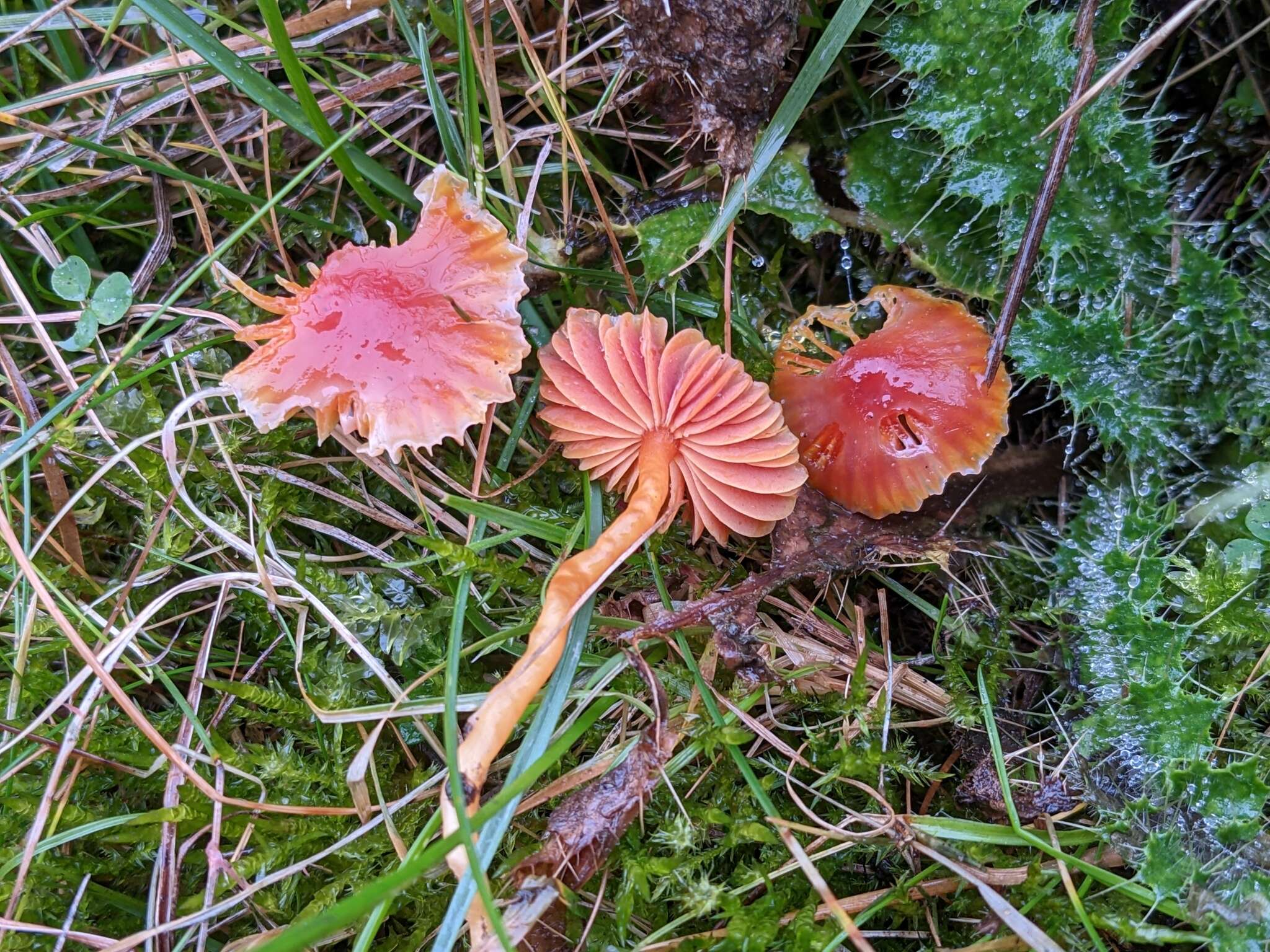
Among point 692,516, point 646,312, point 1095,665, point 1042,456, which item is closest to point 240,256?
point 646,312

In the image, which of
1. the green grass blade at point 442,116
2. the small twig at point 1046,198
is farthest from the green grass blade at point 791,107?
the green grass blade at point 442,116

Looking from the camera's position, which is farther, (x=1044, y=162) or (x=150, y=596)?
(x=150, y=596)

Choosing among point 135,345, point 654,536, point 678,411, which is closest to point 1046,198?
point 678,411

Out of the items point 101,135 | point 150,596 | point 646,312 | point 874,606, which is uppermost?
point 101,135

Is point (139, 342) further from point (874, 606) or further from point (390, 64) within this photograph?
point (874, 606)

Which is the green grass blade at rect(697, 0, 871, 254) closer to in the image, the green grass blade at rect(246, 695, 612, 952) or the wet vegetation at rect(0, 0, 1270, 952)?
the wet vegetation at rect(0, 0, 1270, 952)

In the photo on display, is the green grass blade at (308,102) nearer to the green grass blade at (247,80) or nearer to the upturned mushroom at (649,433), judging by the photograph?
the green grass blade at (247,80)

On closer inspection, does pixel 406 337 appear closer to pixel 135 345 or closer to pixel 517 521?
pixel 517 521

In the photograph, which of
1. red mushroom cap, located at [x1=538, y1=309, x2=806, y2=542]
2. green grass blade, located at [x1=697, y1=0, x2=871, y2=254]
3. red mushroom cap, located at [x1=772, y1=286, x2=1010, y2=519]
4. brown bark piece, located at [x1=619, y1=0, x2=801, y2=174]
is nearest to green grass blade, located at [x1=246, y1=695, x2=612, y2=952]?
red mushroom cap, located at [x1=538, y1=309, x2=806, y2=542]
